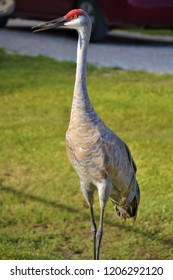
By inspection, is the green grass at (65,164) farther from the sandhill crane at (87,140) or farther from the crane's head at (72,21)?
the crane's head at (72,21)

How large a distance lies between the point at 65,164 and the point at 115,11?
650 centimetres

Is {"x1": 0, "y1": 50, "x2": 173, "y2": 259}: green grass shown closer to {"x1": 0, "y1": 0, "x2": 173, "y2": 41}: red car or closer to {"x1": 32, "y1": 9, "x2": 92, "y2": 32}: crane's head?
{"x1": 32, "y1": 9, "x2": 92, "y2": 32}: crane's head

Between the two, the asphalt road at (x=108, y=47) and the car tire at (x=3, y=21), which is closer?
the asphalt road at (x=108, y=47)

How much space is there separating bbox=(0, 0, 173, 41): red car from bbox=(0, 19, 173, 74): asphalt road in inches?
15.4

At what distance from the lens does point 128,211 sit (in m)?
6.24

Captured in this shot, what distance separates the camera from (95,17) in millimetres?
15031

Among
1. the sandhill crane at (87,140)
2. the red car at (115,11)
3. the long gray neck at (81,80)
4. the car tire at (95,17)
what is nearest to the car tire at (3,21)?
the red car at (115,11)

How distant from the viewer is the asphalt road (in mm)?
13558

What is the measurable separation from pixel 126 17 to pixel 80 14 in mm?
9668

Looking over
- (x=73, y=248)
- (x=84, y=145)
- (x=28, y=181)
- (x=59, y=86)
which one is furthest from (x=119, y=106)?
(x=84, y=145)

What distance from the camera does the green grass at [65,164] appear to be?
7355 mm

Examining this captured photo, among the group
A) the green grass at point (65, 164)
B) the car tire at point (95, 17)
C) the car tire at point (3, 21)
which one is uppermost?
the green grass at point (65, 164)

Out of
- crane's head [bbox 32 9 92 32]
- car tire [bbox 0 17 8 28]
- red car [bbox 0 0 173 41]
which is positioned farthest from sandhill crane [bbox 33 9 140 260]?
car tire [bbox 0 17 8 28]

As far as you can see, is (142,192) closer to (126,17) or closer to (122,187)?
(122,187)
